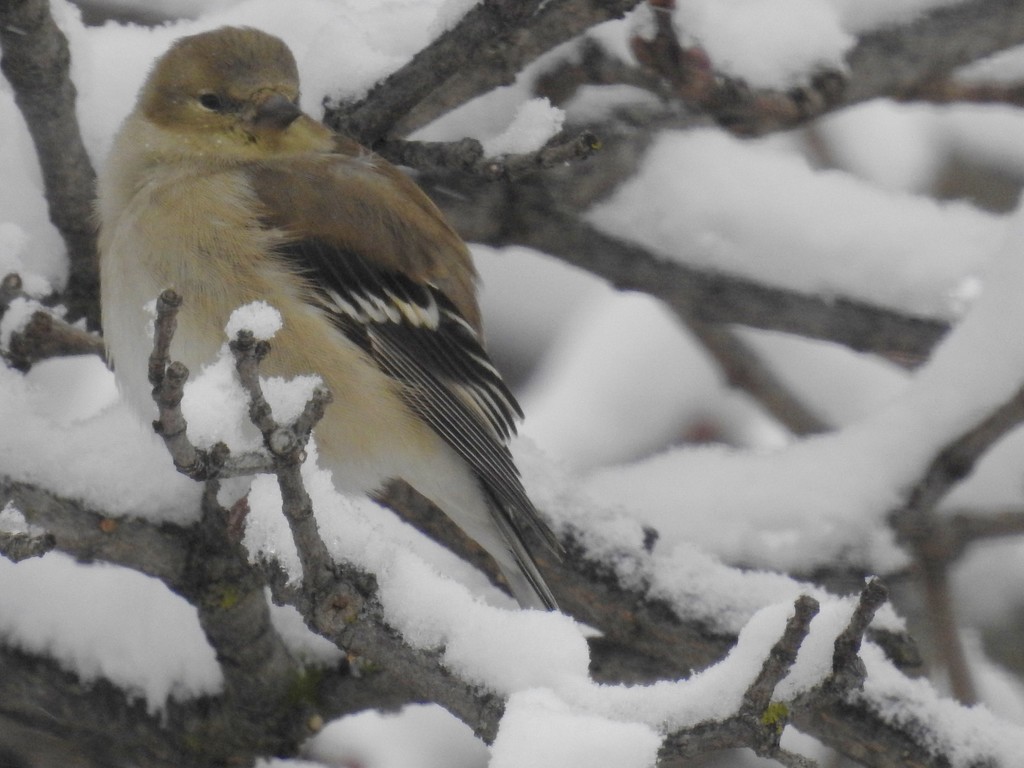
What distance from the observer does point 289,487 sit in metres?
2.24

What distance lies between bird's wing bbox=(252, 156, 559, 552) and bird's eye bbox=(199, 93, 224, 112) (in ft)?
0.96

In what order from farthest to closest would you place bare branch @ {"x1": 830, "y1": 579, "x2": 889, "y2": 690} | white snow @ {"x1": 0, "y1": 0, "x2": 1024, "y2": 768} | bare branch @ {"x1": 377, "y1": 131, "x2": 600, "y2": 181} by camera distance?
bare branch @ {"x1": 377, "y1": 131, "x2": 600, "y2": 181}, white snow @ {"x1": 0, "y1": 0, "x2": 1024, "y2": 768}, bare branch @ {"x1": 830, "y1": 579, "x2": 889, "y2": 690}

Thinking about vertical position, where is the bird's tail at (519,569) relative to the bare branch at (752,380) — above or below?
below

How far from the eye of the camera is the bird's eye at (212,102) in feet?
13.5

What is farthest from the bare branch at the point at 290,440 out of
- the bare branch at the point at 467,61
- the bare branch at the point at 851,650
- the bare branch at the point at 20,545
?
the bare branch at the point at 467,61

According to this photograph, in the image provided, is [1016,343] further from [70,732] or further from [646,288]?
[70,732]

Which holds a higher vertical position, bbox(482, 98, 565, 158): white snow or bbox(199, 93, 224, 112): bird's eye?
bbox(199, 93, 224, 112): bird's eye

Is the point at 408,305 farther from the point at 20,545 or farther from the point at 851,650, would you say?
the point at 851,650

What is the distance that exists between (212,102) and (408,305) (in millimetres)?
908

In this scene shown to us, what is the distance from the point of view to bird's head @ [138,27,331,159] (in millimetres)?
3969

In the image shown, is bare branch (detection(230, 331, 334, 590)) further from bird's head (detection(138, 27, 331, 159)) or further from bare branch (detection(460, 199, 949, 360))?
bare branch (detection(460, 199, 949, 360))

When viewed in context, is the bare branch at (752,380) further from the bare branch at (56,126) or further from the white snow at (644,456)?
the bare branch at (56,126)

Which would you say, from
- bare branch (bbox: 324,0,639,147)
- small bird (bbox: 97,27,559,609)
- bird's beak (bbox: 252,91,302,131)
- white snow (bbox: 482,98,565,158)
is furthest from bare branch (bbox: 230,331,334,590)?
bird's beak (bbox: 252,91,302,131)

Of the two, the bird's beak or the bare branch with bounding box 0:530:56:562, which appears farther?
the bird's beak
